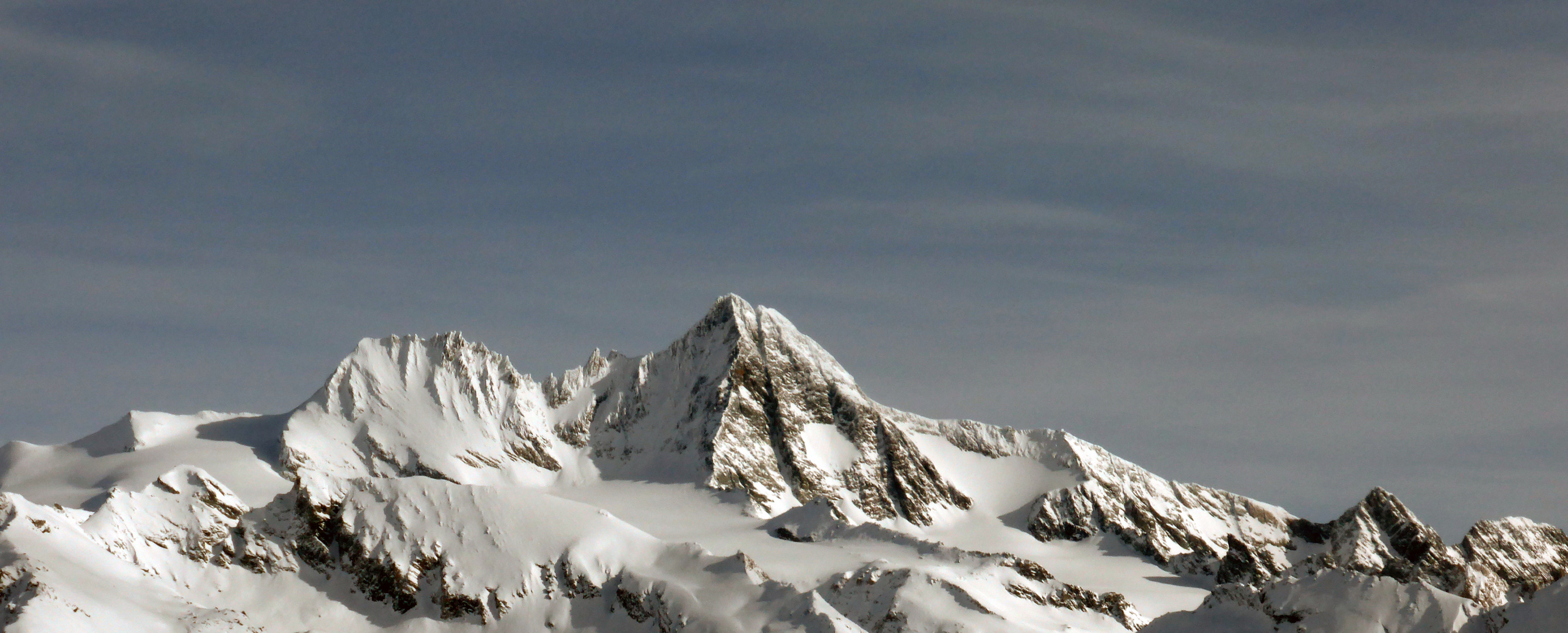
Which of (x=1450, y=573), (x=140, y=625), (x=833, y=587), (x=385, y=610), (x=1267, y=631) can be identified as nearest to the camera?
(x=1267, y=631)

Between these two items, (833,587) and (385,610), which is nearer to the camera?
(385,610)

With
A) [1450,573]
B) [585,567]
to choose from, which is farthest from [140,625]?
[1450,573]

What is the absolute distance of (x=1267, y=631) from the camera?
3824 inches

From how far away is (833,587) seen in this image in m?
151

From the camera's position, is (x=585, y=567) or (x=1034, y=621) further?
(x=1034, y=621)

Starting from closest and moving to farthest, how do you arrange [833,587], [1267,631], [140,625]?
[1267,631], [140,625], [833,587]

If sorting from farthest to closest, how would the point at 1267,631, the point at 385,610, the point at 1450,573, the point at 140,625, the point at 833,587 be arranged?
the point at 1450,573
the point at 833,587
the point at 385,610
the point at 140,625
the point at 1267,631

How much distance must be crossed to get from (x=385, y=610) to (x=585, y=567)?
17.9 meters

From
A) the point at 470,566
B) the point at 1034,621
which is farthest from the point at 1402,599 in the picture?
the point at 470,566

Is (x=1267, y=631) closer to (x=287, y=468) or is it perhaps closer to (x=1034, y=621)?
(x=1034, y=621)

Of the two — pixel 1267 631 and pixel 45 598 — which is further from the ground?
pixel 1267 631

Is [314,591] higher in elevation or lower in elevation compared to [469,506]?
lower

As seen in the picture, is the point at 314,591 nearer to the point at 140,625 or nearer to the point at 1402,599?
the point at 140,625

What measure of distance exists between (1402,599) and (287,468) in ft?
486
